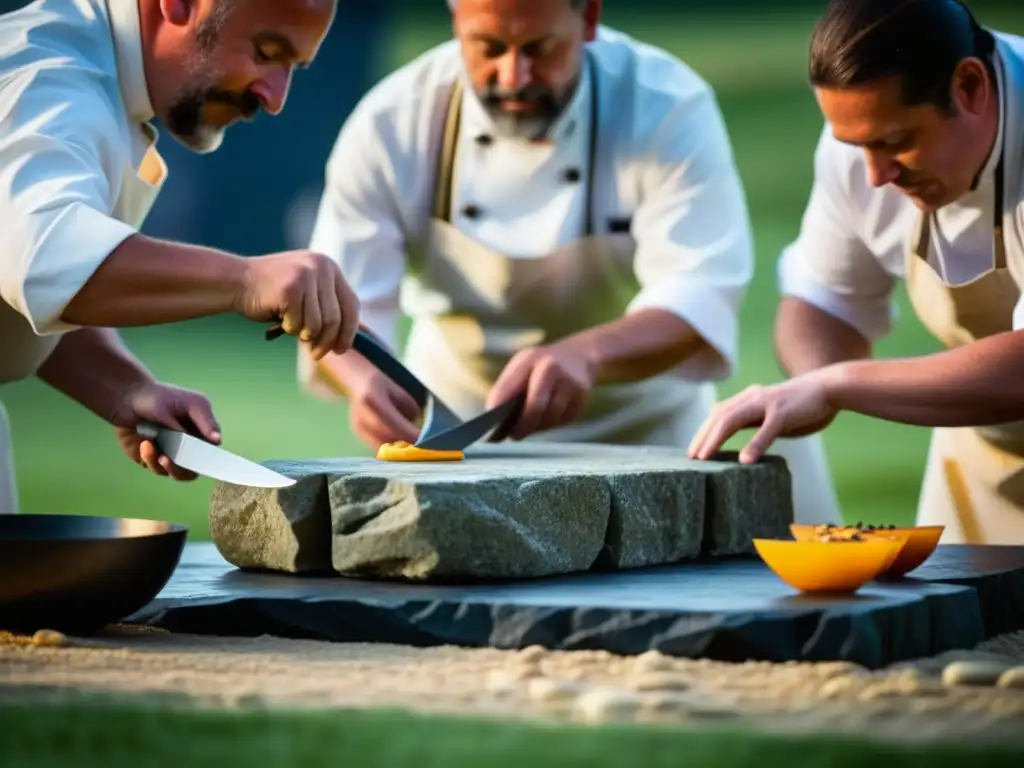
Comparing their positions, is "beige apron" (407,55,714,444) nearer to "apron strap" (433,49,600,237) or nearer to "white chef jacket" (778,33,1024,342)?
"apron strap" (433,49,600,237)

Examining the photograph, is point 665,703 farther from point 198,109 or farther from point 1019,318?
point 198,109

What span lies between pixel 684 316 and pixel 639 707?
1.45 m

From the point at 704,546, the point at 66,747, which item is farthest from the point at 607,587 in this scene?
the point at 66,747

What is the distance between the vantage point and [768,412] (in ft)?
6.85

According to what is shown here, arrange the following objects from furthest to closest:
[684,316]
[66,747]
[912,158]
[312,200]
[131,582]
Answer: [312,200] → [684,316] → [912,158] → [131,582] → [66,747]

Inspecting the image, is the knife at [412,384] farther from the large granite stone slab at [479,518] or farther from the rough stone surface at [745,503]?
the rough stone surface at [745,503]

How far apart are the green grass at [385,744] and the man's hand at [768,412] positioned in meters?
1.03

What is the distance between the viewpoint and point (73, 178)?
1.70 meters

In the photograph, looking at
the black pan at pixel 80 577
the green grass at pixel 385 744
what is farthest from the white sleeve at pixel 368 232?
the green grass at pixel 385 744

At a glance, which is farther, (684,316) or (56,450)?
(56,450)

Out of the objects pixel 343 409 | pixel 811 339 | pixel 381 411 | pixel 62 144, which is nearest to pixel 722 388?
pixel 343 409

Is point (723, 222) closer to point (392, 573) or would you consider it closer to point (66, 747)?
point (392, 573)

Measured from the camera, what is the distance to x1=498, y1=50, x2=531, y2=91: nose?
8.43 feet

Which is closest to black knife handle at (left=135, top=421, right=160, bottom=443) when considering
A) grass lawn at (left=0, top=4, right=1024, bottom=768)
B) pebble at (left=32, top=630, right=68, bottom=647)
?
pebble at (left=32, top=630, right=68, bottom=647)
